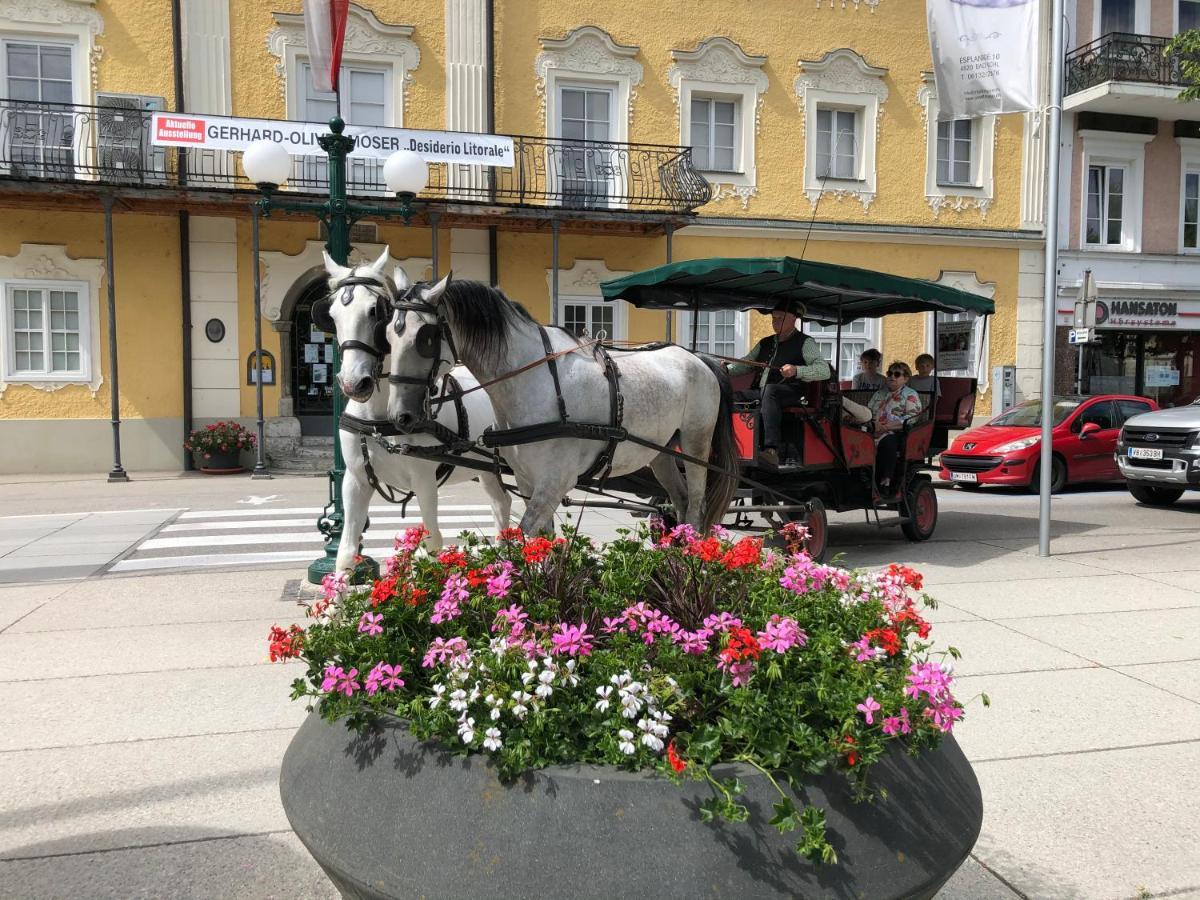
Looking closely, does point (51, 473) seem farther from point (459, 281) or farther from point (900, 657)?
point (900, 657)

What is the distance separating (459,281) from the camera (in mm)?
4863

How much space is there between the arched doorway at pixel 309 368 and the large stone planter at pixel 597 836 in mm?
17191

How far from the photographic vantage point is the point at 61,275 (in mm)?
17078

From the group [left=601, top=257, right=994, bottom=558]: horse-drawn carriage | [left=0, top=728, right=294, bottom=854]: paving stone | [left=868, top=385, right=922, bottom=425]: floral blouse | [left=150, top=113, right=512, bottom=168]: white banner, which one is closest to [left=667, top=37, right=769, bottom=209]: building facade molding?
[left=150, top=113, right=512, bottom=168]: white banner

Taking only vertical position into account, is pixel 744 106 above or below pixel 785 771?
above

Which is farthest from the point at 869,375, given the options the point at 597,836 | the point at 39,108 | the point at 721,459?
the point at 39,108

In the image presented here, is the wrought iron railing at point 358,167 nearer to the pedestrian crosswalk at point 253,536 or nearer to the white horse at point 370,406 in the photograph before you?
the pedestrian crosswalk at point 253,536

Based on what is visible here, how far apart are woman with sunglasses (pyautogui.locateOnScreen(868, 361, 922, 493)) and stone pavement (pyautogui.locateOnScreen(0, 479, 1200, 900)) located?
0.98 meters

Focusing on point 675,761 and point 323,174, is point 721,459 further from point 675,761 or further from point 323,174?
point 323,174

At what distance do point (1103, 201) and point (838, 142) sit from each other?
649 centimetres

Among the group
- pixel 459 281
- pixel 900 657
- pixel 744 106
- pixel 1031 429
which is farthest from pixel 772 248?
pixel 900 657

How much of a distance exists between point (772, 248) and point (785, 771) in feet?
61.9

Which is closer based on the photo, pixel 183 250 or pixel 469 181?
pixel 183 250

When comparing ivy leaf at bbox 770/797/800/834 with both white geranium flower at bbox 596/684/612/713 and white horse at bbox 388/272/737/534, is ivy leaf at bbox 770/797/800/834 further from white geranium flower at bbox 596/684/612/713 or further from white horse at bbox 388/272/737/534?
white horse at bbox 388/272/737/534
